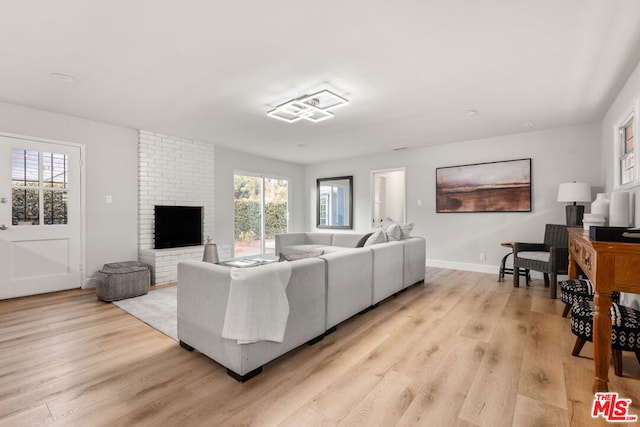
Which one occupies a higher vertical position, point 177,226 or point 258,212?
point 258,212

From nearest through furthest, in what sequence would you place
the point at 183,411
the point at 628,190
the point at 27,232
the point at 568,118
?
1. the point at 183,411
2. the point at 628,190
3. the point at 27,232
4. the point at 568,118

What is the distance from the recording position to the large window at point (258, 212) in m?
6.36

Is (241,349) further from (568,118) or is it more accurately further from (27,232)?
(568,118)

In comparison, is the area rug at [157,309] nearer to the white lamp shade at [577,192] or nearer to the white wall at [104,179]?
the white wall at [104,179]

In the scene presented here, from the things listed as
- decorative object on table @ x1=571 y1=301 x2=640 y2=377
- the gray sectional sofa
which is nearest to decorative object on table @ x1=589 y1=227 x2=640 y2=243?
decorative object on table @ x1=571 y1=301 x2=640 y2=377

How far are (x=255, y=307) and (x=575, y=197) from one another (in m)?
4.40

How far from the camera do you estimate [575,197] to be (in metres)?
3.92

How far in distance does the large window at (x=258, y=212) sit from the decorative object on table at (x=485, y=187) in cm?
365

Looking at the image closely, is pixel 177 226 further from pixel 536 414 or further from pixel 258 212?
pixel 536 414

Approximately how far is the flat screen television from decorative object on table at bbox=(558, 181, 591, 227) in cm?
569

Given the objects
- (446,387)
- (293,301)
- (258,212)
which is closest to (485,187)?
(446,387)

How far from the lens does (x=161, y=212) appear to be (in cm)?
486

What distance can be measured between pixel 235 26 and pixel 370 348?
260 centimetres

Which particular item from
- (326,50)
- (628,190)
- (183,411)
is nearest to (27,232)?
(183,411)
